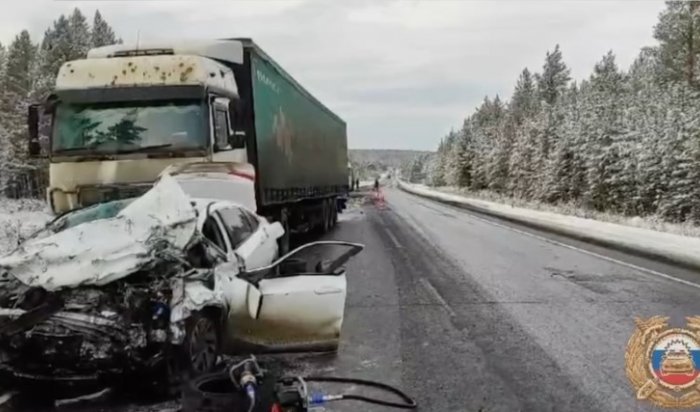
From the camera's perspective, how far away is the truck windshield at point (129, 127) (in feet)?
33.1

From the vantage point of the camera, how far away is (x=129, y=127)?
10.2 meters

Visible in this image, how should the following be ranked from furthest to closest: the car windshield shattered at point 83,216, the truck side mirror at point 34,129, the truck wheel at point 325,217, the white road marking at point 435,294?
the truck wheel at point 325,217
the truck side mirror at point 34,129
the white road marking at point 435,294
the car windshield shattered at point 83,216

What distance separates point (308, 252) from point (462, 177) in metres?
79.3

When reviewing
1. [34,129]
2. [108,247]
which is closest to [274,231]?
[108,247]

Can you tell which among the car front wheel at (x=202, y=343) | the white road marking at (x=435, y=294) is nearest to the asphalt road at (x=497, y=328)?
the white road marking at (x=435, y=294)

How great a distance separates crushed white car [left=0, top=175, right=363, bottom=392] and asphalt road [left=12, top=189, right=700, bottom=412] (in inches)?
16.4

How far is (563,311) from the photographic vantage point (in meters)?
8.92

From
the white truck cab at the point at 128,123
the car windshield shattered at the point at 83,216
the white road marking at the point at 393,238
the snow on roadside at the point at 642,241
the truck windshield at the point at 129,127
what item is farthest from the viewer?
the white road marking at the point at 393,238

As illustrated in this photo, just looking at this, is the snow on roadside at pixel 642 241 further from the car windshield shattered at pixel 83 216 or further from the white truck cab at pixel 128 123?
the car windshield shattered at pixel 83 216

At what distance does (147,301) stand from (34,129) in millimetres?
6247

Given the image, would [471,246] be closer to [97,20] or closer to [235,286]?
[235,286]

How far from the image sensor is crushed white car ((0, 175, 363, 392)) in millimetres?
5211

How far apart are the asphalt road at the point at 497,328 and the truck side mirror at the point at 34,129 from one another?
198 inches

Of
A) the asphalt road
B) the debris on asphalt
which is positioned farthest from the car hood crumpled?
the asphalt road
